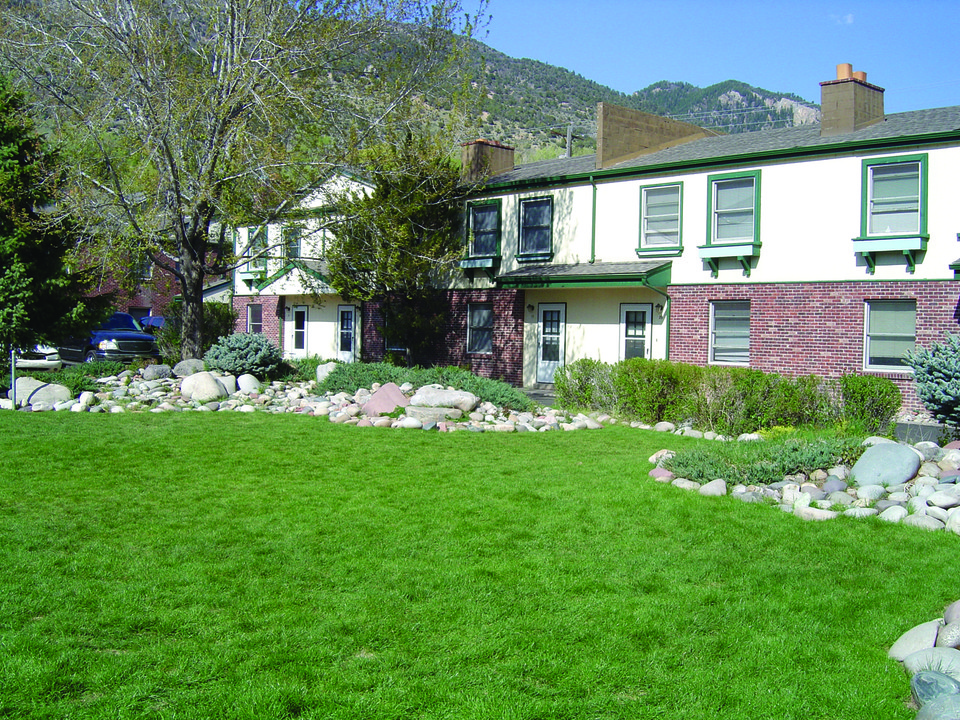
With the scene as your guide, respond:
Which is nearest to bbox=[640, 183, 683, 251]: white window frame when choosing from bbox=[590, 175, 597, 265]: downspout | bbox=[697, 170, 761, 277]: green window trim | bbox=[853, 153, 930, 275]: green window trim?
bbox=[697, 170, 761, 277]: green window trim

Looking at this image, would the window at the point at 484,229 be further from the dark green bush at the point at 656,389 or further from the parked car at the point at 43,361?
the parked car at the point at 43,361

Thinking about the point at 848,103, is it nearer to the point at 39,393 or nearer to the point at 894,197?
the point at 894,197

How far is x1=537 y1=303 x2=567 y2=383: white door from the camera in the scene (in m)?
22.4

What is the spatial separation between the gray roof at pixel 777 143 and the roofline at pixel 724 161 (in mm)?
21

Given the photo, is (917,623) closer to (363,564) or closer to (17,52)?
(363,564)

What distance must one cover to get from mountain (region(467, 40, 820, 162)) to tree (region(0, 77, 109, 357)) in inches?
1232

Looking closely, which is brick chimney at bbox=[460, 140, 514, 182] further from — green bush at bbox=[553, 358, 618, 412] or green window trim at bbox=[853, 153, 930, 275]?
green window trim at bbox=[853, 153, 930, 275]

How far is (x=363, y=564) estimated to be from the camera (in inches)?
→ 247

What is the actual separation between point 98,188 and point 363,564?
1565 cm

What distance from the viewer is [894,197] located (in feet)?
56.8

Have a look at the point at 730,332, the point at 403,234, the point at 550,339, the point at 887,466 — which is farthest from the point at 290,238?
the point at 887,466

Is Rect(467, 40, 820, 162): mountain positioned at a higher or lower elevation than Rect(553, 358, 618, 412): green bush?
higher

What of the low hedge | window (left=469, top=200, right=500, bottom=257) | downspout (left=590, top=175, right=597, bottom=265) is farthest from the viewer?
window (left=469, top=200, right=500, bottom=257)

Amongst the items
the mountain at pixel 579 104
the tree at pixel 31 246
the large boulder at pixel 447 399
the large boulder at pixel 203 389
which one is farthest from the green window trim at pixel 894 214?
the mountain at pixel 579 104
